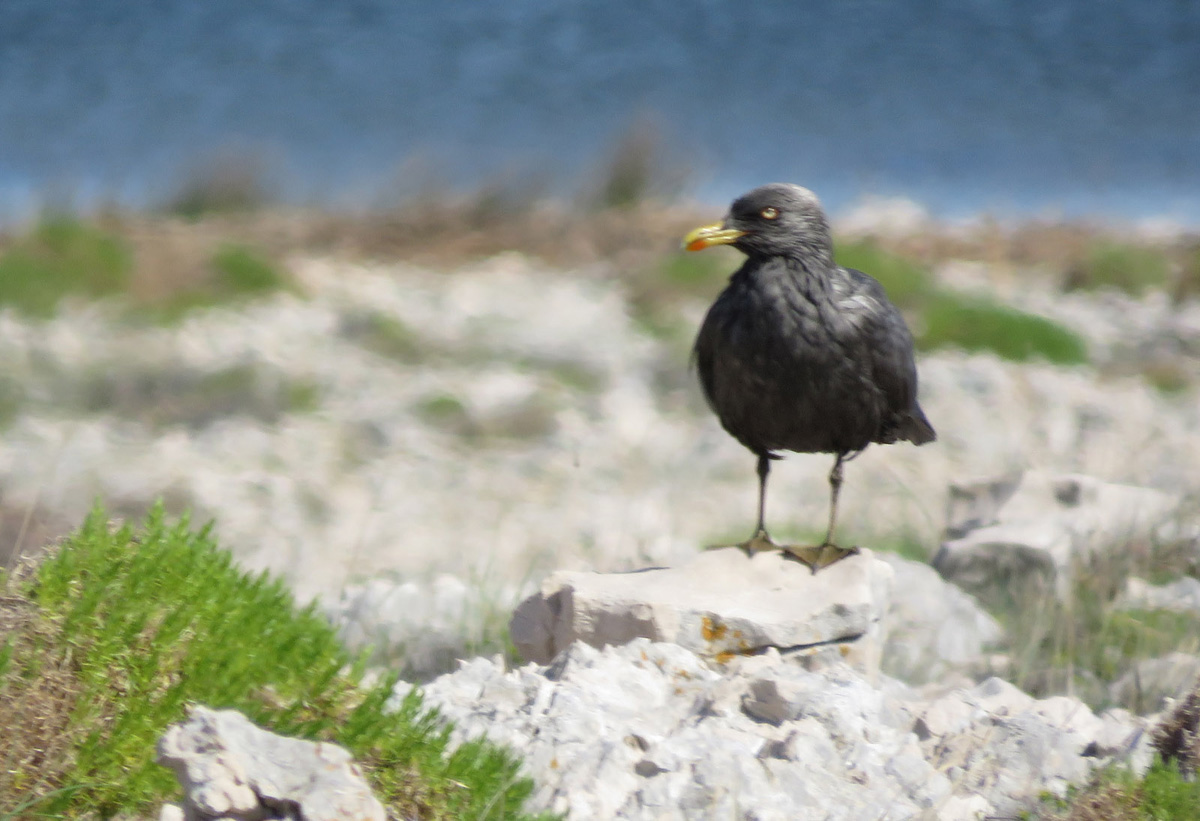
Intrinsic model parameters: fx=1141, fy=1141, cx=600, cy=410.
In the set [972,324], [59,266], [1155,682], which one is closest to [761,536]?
[1155,682]

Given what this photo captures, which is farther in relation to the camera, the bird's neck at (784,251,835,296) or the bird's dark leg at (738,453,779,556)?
the bird's dark leg at (738,453,779,556)

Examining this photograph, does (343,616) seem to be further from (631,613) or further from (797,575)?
(797,575)

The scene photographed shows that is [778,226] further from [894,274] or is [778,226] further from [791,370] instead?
[894,274]

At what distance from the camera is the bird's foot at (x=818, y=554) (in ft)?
14.9

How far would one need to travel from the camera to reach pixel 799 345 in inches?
165

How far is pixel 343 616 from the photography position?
17.1ft

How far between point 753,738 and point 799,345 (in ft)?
4.97

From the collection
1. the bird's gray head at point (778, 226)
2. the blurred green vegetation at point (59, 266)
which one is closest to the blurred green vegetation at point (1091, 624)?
the bird's gray head at point (778, 226)

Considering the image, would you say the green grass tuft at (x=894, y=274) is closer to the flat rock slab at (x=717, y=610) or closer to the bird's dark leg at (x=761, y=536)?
the bird's dark leg at (x=761, y=536)

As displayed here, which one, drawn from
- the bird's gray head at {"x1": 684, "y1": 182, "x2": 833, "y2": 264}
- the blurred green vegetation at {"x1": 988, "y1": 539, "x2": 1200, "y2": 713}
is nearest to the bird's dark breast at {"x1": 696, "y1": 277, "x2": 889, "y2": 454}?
the bird's gray head at {"x1": 684, "y1": 182, "x2": 833, "y2": 264}

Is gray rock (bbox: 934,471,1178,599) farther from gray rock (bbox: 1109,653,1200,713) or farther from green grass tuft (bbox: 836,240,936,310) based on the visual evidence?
green grass tuft (bbox: 836,240,936,310)

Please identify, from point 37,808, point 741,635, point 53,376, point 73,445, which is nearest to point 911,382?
point 741,635

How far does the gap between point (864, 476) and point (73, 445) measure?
612 centimetres

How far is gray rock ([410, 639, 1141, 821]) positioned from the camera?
2.99 meters
